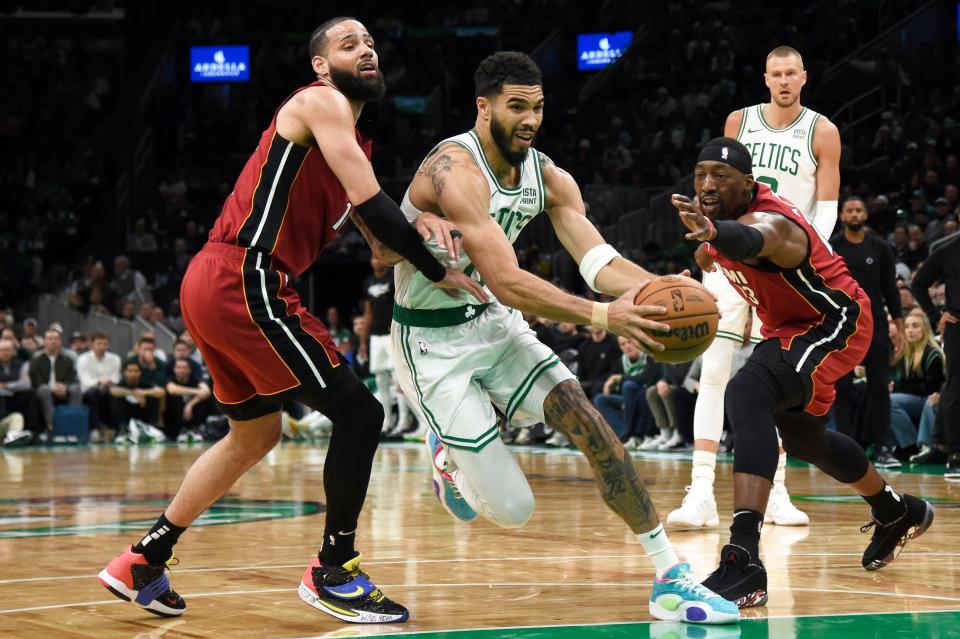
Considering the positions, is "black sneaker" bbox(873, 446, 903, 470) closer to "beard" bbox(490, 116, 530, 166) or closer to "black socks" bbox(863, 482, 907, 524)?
"black socks" bbox(863, 482, 907, 524)

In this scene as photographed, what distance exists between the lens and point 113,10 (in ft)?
99.2

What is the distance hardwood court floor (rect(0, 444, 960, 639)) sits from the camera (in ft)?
14.7

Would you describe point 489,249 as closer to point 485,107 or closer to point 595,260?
point 595,260

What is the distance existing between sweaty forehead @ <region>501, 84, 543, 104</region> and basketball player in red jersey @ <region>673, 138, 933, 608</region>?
2.23 ft

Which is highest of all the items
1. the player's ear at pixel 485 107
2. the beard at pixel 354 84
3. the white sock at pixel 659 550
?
the beard at pixel 354 84

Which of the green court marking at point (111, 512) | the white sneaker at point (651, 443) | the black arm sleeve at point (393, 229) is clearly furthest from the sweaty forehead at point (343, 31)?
the white sneaker at point (651, 443)

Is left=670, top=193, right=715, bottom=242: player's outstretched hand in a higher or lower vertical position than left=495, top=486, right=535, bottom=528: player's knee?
higher

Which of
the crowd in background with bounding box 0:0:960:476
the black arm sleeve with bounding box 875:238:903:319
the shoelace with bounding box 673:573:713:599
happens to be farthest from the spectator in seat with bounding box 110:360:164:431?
the shoelace with bounding box 673:573:713:599

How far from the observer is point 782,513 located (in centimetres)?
725

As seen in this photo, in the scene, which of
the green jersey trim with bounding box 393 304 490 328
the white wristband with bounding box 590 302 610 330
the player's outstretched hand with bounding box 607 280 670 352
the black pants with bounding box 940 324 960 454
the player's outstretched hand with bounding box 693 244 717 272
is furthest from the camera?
the black pants with bounding box 940 324 960 454

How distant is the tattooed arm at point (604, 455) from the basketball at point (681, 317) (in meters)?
0.57

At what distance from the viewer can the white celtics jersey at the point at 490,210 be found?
5008mm

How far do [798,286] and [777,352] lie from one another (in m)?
0.29

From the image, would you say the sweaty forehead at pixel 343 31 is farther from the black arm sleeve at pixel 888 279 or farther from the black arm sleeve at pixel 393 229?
the black arm sleeve at pixel 888 279
